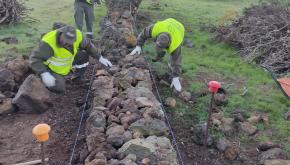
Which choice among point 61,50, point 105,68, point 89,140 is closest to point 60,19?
point 105,68

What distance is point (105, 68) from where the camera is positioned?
7.20 m

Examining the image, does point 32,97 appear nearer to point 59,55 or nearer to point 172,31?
point 59,55

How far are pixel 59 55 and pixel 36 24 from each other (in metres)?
6.11

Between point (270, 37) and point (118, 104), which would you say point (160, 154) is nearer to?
point (118, 104)

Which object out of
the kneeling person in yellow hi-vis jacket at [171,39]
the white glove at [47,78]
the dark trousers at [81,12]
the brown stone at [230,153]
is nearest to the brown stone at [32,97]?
the white glove at [47,78]

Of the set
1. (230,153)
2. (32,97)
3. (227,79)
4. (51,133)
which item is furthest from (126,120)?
(227,79)

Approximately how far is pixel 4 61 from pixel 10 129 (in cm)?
289

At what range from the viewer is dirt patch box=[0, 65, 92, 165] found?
5.18 m

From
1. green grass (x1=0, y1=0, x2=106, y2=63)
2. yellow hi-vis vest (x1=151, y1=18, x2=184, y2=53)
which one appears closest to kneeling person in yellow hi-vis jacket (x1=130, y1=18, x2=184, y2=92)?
yellow hi-vis vest (x1=151, y1=18, x2=184, y2=53)

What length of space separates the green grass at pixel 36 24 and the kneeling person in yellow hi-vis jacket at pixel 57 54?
259 cm

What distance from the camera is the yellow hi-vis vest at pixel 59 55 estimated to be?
592 centimetres

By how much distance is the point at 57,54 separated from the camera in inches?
240

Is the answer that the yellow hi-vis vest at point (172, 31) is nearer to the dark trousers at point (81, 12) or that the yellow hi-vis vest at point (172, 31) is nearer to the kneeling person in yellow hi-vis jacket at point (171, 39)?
the kneeling person in yellow hi-vis jacket at point (171, 39)

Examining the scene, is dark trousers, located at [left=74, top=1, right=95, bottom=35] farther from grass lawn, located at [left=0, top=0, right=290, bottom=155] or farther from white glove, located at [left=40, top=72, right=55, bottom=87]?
white glove, located at [left=40, top=72, right=55, bottom=87]
